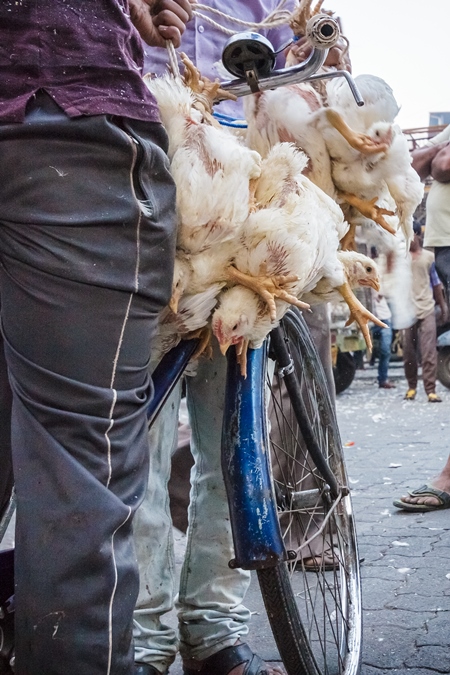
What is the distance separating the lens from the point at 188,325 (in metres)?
1.91

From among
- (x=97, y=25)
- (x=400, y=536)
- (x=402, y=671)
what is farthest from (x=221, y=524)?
(x=400, y=536)

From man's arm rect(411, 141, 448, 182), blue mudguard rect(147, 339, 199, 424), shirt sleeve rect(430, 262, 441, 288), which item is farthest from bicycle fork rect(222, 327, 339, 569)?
shirt sleeve rect(430, 262, 441, 288)

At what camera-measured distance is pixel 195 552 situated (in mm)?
2400

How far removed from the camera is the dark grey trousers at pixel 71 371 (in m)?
1.38

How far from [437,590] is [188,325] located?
179cm

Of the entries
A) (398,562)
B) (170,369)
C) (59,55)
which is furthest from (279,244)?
(398,562)

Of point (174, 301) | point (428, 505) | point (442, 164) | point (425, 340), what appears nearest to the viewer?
point (174, 301)

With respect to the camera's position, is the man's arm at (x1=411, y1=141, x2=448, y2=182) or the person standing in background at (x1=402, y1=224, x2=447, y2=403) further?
the person standing in background at (x1=402, y1=224, x2=447, y2=403)

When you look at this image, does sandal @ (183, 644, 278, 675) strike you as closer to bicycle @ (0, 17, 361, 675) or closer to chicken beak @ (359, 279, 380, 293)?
bicycle @ (0, 17, 361, 675)

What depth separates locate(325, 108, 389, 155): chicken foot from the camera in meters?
2.17

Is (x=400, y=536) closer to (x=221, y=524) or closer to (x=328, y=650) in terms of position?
(x=328, y=650)

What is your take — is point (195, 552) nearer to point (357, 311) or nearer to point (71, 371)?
point (357, 311)

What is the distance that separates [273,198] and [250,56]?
1.38 feet

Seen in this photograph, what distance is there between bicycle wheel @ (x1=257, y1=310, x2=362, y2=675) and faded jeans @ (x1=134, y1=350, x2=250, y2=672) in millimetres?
178
